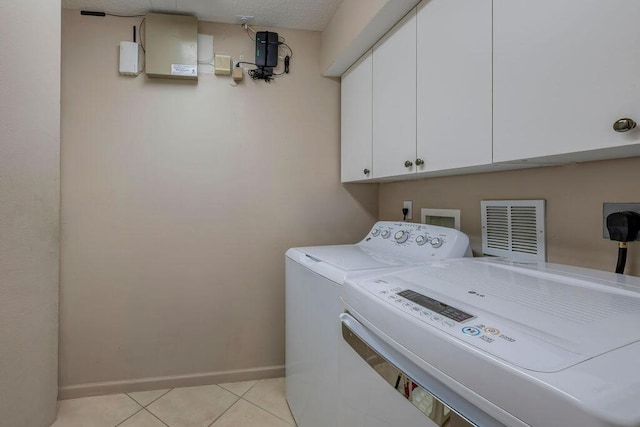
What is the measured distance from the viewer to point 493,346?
1.73ft

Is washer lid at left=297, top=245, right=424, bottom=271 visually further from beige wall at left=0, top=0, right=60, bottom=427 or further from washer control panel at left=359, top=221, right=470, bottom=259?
beige wall at left=0, top=0, right=60, bottom=427

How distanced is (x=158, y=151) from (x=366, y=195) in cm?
136

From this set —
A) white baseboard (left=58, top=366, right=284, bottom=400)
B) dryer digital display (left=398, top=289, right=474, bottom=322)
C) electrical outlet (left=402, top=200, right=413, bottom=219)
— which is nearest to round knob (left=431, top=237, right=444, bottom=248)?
electrical outlet (left=402, top=200, right=413, bottom=219)

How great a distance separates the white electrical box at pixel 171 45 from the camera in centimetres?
184

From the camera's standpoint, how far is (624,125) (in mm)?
660

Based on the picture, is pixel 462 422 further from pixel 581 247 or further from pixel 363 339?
pixel 581 247

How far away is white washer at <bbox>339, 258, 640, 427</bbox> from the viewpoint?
0.42m

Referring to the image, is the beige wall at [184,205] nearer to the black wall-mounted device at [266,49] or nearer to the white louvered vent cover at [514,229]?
the black wall-mounted device at [266,49]

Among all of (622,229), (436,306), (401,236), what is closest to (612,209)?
(622,229)

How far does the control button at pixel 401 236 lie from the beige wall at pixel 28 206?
153 centimetres

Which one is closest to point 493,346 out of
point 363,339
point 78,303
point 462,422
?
point 462,422

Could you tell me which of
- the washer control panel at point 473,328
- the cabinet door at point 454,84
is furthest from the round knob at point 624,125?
the washer control panel at point 473,328

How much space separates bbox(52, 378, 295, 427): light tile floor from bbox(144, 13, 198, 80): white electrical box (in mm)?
1880

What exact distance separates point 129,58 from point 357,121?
1354mm
